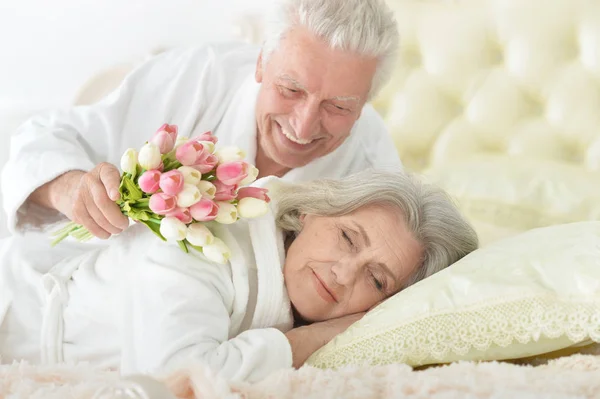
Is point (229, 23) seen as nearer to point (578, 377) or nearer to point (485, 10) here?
point (485, 10)

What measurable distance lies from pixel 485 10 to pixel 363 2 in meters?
1.02

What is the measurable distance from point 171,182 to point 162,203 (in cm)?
4

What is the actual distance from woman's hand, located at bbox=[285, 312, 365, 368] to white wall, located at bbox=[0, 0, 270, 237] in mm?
2082

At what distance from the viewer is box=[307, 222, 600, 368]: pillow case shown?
1.27 meters

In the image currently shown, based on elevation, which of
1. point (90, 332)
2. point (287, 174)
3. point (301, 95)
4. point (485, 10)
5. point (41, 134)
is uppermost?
point (485, 10)

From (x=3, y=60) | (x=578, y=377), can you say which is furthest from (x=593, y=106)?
(x=3, y=60)

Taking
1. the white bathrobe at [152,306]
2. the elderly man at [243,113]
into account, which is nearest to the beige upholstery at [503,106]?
the elderly man at [243,113]

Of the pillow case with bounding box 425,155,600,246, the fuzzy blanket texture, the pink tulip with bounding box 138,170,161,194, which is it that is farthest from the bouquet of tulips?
the pillow case with bounding box 425,155,600,246

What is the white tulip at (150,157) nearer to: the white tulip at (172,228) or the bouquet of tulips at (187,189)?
the bouquet of tulips at (187,189)

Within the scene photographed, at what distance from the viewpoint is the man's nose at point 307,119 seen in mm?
1705

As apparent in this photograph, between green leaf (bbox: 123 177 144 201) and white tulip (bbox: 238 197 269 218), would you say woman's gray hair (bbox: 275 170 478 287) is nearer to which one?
white tulip (bbox: 238 197 269 218)

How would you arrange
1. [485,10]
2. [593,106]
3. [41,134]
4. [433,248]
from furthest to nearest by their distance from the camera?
[485,10], [593,106], [41,134], [433,248]

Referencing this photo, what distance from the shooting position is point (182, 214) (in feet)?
4.09

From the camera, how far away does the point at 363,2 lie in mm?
1656
